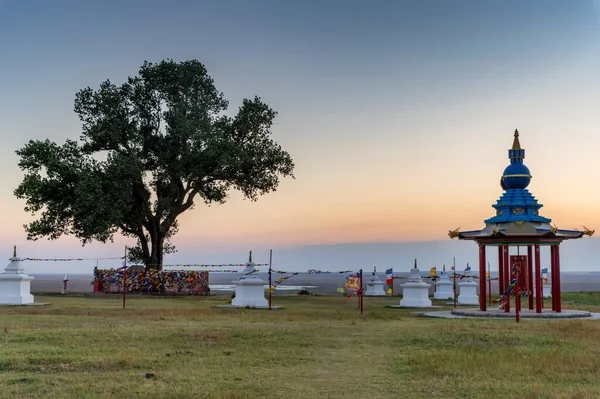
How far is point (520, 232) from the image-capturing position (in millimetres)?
27375

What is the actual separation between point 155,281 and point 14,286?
14.4 meters

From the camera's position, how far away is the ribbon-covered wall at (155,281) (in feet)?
147

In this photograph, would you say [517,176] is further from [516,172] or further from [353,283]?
[353,283]

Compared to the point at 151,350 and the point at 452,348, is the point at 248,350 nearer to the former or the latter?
the point at 151,350

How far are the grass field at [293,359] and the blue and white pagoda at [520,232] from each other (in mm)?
5903

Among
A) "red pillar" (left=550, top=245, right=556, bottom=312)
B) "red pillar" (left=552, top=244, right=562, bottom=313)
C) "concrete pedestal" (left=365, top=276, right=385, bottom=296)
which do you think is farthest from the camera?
"concrete pedestal" (left=365, top=276, right=385, bottom=296)

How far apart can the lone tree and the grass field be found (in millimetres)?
21104

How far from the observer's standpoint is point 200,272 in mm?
47688

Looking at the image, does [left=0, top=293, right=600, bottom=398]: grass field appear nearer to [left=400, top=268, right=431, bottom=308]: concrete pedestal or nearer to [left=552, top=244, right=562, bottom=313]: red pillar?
[left=552, top=244, right=562, bottom=313]: red pillar

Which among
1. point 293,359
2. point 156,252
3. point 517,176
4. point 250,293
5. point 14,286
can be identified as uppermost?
point 517,176

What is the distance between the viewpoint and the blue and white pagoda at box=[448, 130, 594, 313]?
90.1 ft

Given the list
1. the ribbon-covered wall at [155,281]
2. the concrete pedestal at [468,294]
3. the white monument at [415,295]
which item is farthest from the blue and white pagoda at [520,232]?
the ribbon-covered wall at [155,281]

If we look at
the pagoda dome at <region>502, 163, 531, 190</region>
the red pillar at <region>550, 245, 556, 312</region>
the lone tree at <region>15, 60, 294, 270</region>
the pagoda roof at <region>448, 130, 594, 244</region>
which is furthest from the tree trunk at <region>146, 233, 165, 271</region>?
the red pillar at <region>550, 245, 556, 312</region>

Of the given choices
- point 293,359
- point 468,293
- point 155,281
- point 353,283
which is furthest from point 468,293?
point 293,359
